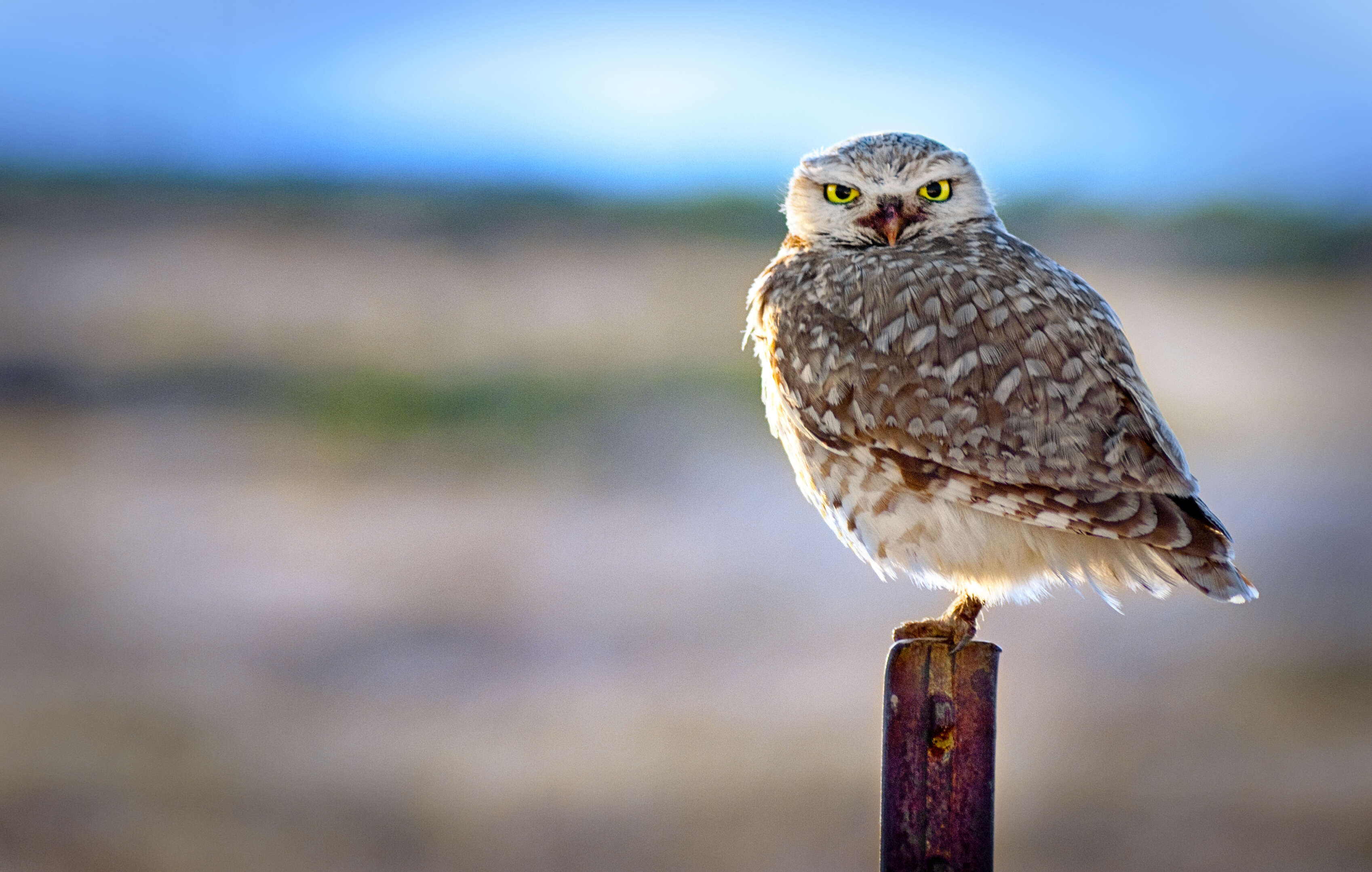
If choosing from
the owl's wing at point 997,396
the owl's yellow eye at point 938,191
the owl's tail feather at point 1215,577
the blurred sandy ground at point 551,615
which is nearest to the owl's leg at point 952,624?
the owl's wing at point 997,396

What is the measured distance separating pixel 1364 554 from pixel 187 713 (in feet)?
38.0

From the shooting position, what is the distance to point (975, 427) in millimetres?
3447

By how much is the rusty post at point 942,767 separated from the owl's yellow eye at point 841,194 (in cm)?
175

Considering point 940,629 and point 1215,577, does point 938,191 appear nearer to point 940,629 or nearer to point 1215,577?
point 940,629

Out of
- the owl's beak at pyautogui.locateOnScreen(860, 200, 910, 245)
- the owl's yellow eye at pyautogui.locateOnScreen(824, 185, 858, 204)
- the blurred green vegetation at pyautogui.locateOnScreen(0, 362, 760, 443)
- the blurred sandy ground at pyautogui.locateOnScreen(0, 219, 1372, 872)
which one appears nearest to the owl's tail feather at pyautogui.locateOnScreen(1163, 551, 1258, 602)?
the owl's beak at pyautogui.locateOnScreen(860, 200, 910, 245)

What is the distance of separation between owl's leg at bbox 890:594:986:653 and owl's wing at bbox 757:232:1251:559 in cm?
53

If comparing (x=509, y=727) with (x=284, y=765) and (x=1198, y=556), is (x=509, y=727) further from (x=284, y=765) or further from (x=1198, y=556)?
(x=1198, y=556)

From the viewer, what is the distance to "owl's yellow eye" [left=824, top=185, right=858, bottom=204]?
423cm

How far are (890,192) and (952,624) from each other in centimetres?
136

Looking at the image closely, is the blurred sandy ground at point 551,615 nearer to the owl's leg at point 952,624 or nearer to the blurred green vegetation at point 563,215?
the blurred green vegetation at point 563,215

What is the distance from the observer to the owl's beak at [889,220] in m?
4.12

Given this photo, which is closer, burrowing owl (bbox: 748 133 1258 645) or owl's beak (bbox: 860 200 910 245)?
burrowing owl (bbox: 748 133 1258 645)

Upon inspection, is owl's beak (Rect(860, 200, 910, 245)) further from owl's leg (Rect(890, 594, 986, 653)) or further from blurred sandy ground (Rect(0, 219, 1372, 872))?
blurred sandy ground (Rect(0, 219, 1372, 872))

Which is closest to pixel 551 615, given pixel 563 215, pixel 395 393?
pixel 395 393
